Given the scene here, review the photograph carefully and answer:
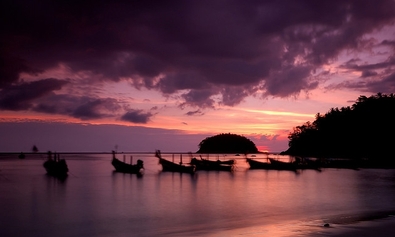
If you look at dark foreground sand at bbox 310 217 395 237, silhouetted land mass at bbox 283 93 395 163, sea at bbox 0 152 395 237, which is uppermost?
silhouetted land mass at bbox 283 93 395 163

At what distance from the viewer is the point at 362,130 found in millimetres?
69312

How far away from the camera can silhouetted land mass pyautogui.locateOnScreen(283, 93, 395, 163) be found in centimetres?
6681

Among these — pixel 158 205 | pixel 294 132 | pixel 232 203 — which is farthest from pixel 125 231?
pixel 294 132

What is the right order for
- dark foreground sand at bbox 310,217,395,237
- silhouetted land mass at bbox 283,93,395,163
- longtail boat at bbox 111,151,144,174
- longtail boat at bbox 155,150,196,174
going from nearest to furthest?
dark foreground sand at bbox 310,217,395,237 → longtail boat at bbox 155,150,196,174 → longtail boat at bbox 111,151,144,174 → silhouetted land mass at bbox 283,93,395,163

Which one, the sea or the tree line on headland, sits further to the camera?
the tree line on headland

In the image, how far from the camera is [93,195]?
34000 millimetres

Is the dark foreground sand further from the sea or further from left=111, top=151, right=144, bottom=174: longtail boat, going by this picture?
left=111, top=151, right=144, bottom=174: longtail boat

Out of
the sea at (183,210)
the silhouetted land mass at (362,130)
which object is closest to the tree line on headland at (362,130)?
the silhouetted land mass at (362,130)

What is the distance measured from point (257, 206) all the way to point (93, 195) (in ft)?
48.0

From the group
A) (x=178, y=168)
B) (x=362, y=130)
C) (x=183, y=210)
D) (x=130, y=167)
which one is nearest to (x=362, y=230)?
(x=183, y=210)

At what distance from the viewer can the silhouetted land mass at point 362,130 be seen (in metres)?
66.8

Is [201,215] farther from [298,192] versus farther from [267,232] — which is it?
[298,192]

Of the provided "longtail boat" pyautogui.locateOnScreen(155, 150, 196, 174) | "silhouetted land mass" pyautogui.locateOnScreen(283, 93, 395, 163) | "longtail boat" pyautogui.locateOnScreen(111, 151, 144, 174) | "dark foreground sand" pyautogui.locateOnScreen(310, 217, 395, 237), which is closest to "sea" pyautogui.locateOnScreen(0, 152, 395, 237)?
"dark foreground sand" pyautogui.locateOnScreen(310, 217, 395, 237)

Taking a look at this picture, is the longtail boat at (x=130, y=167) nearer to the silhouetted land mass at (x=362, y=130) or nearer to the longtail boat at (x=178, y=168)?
the longtail boat at (x=178, y=168)
